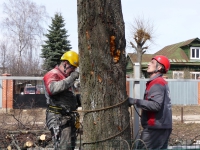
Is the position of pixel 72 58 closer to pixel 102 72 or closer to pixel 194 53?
pixel 102 72

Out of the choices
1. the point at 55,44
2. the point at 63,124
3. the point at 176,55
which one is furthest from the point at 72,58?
the point at 176,55

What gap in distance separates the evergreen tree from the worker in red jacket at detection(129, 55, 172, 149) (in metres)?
31.4

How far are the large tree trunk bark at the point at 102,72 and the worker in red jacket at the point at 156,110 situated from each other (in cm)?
59

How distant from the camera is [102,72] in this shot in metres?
3.38

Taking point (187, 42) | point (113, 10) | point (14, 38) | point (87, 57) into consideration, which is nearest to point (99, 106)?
point (87, 57)

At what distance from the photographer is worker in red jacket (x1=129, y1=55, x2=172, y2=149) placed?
4.02m

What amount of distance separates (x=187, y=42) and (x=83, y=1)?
37377 millimetres

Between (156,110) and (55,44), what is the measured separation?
106ft

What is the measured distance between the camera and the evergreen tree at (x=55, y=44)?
3556 cm

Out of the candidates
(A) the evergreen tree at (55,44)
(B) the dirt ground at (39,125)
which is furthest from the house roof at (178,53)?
(B) the dirt ground at (39,125)

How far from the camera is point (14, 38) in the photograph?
42.8 metres

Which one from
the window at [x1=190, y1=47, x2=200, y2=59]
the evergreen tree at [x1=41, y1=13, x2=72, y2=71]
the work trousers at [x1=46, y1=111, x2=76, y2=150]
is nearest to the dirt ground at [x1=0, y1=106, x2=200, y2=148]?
the work trousers at [x1=46, y1=111, x2=76, y2=150]

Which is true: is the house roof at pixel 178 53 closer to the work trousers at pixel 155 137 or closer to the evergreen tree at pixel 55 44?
the evergreen tree at pixel 55 44

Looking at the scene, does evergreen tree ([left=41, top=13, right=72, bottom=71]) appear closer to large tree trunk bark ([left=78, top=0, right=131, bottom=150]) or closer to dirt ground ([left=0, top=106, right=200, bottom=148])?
dirt ground ([left=0, top=106, right=200, bottom=148])
